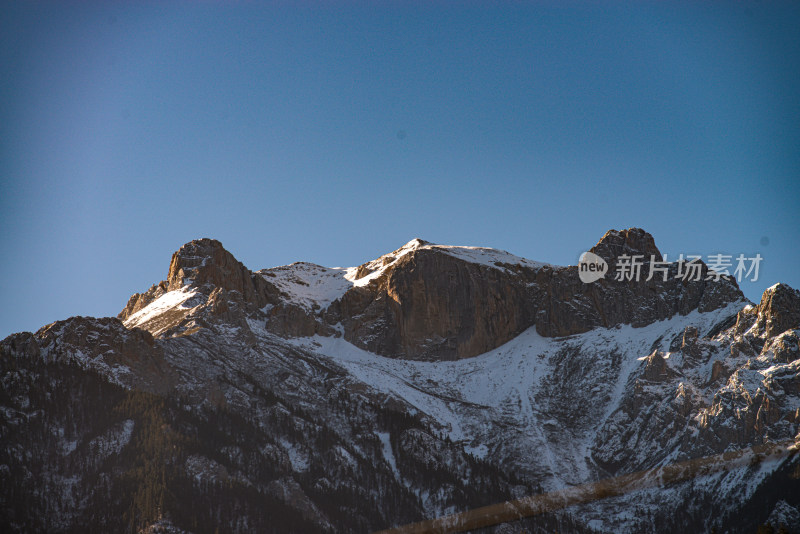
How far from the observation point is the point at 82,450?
198 m

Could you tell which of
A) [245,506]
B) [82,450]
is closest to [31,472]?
[82,450]

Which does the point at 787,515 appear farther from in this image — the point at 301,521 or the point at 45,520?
the point at 45,520

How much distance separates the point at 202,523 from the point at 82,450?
1224 inches

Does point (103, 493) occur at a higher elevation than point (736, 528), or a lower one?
higher

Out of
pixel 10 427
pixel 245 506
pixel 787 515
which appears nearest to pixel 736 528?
pixel 787 515

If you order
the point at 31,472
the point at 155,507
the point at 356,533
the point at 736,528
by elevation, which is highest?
the point at 31,472

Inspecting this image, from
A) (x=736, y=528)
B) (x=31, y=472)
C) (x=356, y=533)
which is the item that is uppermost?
(x=31, y=472)

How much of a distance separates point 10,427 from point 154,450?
2809cm

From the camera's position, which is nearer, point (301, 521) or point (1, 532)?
point (1, 532)

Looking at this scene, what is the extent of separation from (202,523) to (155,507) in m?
8.79

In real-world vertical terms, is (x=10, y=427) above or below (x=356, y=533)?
above

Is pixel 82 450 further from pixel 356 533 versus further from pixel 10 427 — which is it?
pixel 356 533

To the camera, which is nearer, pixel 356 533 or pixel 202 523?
pixel 202 523

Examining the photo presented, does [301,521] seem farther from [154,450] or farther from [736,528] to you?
[736,528]
